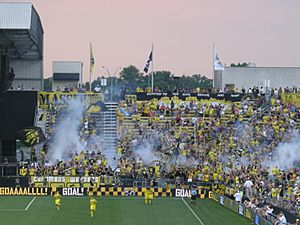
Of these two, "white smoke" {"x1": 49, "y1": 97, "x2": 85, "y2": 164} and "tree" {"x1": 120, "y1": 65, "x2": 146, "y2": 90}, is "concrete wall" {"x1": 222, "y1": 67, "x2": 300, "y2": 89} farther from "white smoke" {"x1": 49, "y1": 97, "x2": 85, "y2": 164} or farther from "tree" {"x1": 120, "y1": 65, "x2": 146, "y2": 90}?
"tree" {"x1": 120, "y1": 65, "x2": 146, "y2": 90}

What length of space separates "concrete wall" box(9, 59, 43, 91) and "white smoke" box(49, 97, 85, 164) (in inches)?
250

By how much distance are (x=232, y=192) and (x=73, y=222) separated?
477 inches

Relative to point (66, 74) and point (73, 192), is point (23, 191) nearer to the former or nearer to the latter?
point (73, 192)

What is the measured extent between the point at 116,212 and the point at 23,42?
23396mm

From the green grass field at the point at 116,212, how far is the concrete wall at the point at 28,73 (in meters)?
22.8

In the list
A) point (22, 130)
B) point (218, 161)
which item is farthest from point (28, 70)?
point (218, 161)

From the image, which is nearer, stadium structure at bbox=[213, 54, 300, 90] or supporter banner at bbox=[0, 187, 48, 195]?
supporter banner at bbox=[0, 187, 48, 195]

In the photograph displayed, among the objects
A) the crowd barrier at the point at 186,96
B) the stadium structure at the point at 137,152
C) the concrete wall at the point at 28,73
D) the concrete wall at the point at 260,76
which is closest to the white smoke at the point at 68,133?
the stadium structure at the point at 137,152

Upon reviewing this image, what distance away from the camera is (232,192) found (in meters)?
43.9

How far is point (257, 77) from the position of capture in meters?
81.1

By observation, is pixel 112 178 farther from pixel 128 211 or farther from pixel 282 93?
pixel 282 93

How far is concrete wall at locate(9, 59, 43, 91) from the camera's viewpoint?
6794 cm

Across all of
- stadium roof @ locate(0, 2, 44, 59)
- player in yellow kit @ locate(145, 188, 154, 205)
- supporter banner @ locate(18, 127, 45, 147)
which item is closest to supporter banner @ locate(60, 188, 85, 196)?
player in yellow kit @ locate(145, 188, 154, 205)

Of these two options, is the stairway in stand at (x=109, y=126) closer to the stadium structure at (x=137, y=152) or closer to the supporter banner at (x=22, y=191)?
the stadium structure at (x=137, y=152)
